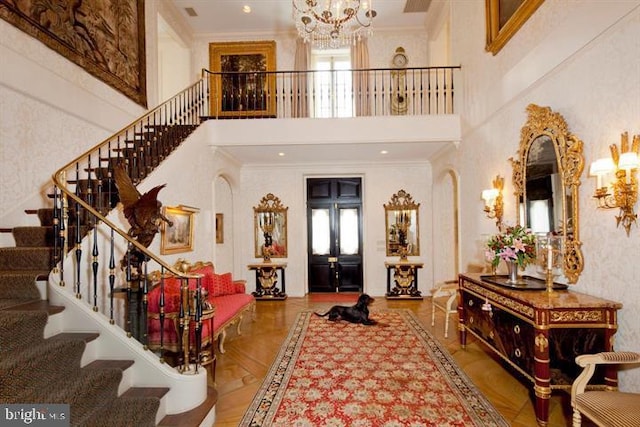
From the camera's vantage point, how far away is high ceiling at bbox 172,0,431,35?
Answer: 743 cm

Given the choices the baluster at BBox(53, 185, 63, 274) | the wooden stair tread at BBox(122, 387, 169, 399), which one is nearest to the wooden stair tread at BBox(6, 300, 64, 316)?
the baluster at BBox(53, 185, 63, 274)

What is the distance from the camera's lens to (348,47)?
8.42 m

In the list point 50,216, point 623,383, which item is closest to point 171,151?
point 50,216

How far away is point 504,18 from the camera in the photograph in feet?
13.9

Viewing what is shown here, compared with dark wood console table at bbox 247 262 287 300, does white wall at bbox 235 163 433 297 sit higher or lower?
higher

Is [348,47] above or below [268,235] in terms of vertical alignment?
above

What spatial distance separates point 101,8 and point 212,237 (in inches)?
163

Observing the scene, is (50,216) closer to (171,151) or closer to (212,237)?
(171,151)

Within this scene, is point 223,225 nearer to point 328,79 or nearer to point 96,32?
point 96,32

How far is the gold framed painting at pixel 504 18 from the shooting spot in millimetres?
3699

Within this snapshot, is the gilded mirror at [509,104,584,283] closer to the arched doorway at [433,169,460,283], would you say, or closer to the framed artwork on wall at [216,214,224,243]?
the arched doorway at [433,169,460,283]

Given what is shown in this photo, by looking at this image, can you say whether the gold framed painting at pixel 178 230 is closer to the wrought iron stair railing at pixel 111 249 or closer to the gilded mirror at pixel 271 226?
the wrought iron stair railing at pixel 111 249

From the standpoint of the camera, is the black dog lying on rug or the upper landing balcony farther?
the upper landing balcony

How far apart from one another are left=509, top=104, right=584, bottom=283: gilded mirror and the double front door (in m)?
4.49
